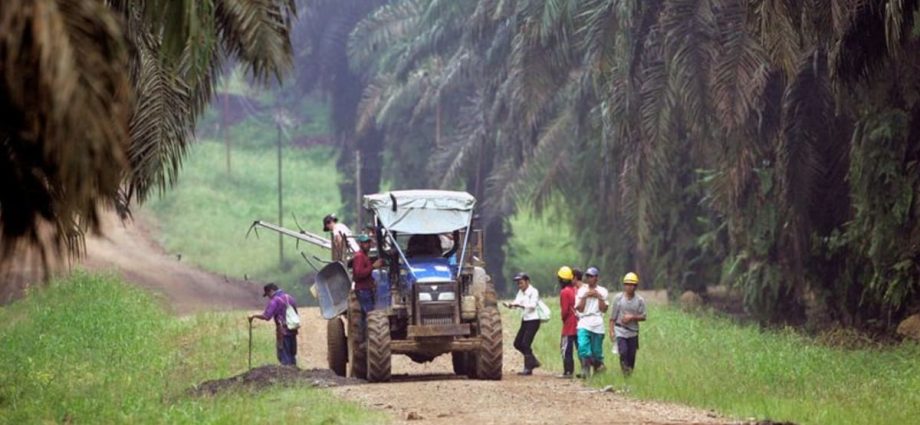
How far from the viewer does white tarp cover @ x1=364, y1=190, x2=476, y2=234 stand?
21328mm

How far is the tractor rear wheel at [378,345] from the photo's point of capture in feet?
66.5

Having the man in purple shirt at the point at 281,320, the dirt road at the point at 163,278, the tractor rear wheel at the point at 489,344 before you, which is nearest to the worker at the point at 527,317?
the tractor rear wheel at the point at 489,344

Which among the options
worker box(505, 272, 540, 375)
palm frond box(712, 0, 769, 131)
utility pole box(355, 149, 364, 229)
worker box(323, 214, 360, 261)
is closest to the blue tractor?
worker box(323, 214, 360, 261)

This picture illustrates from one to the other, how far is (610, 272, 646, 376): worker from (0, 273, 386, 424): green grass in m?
4.04

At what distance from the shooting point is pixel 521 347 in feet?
73.7

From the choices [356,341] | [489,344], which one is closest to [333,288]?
[356,341]

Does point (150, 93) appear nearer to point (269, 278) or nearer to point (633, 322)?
point (633, 322)

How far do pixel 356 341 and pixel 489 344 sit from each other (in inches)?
72.3

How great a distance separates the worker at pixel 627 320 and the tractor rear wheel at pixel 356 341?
314 cm

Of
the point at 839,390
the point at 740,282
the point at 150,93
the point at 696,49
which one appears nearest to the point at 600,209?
the point at 740,282

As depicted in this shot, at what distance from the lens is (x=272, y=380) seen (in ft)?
64.7

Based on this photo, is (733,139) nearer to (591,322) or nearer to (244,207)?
(591,322)

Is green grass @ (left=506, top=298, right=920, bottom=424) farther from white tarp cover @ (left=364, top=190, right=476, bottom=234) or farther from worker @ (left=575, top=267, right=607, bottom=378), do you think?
white tarp cover @ (left=364, top=190, right=476, bottom=234)

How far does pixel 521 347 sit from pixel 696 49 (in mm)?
8132
